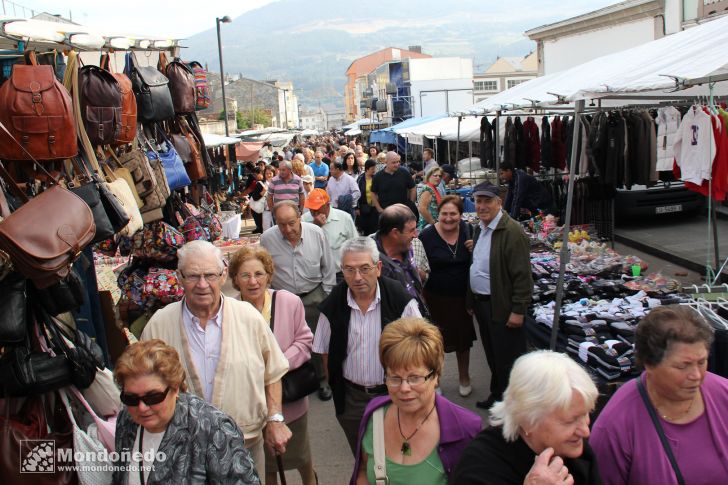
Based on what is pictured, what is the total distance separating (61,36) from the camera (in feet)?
12.1

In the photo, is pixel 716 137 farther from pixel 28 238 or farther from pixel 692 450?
pixel 28 238

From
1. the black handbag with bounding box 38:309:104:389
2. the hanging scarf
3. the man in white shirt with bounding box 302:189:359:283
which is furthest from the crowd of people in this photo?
the hanging scarf

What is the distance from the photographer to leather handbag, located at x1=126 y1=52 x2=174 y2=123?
4582 millimetres

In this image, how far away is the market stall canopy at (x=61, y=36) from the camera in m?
3.37

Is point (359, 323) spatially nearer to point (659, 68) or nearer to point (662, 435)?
point (662, 435)

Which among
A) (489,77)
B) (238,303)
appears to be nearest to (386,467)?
(238,303)

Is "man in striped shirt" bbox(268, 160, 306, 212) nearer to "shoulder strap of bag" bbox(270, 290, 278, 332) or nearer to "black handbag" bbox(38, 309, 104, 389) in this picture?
"shoulder strap of bag" bbox(270, 290, 278, 332)

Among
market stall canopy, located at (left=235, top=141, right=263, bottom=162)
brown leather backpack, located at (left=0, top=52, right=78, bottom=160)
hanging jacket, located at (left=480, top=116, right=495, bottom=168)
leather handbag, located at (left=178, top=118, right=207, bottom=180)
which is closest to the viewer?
brown leather backpack, located at (left=0, top=52, right=78, bottom=160)

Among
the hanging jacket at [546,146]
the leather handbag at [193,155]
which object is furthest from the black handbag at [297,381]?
the hanging jacket at [546,146]

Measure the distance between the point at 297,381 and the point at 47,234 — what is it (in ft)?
5.76

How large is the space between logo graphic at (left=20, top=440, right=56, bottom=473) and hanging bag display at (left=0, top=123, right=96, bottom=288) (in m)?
0.67

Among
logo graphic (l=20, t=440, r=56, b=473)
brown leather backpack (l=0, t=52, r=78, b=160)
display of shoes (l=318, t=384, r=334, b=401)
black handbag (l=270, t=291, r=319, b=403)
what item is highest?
brown leather backpack (l=0, t=52, r=78, b=160)

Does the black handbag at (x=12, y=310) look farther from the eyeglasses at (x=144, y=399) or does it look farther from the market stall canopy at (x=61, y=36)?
the market stall canopy at (x=61, y=36)

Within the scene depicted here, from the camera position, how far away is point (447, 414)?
2.85 m
